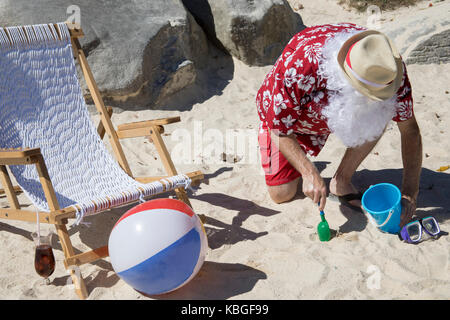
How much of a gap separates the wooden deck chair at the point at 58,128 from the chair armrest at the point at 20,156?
0.36 metres

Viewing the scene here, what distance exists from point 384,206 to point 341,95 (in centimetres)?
75

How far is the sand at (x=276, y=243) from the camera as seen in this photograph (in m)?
2.50

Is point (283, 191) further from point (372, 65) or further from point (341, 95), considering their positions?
point (372, 65)

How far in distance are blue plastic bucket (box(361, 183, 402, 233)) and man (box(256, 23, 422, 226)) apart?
0.34 feet

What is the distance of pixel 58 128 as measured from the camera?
3.44 metres

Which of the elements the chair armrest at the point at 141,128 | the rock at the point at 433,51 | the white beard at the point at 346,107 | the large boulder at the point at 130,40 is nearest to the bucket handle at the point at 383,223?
the white beard at the point at 346,107

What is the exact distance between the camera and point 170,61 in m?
5.15

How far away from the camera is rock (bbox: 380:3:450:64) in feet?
18.0

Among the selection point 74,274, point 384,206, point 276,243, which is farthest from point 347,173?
point 74,274

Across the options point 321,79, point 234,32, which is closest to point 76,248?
point 321,79

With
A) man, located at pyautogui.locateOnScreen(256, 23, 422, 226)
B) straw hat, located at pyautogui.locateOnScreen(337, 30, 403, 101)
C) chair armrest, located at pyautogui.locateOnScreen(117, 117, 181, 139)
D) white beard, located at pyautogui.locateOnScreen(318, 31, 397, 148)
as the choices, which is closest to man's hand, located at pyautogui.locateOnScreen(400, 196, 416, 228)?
man, located at pyautogui.locateOnScreen(256, 23, 422, 226)

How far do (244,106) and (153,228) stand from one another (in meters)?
2.94
